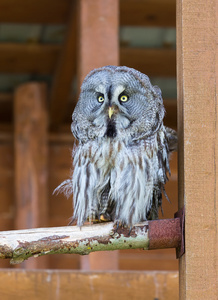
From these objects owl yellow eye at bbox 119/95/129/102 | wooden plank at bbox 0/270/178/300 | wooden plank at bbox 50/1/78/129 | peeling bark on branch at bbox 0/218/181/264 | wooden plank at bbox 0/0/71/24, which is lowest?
wooden plank at bbox 0/270/178/300

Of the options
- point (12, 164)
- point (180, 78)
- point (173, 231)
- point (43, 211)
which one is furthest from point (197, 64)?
point (12, 164)

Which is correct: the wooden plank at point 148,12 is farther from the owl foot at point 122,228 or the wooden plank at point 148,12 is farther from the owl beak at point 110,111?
the owl foot at point 122,228

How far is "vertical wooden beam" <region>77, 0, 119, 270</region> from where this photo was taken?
11.0 feet

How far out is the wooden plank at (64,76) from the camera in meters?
4.35

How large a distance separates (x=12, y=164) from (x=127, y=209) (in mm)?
2867

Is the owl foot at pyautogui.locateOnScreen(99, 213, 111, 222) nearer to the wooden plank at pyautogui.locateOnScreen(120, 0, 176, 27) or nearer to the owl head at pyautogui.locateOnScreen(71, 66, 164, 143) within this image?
the owl head at pyautogui.locateOnScreen(71, 66, 164, 143)

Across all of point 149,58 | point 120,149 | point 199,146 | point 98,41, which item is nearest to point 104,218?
point 120,149

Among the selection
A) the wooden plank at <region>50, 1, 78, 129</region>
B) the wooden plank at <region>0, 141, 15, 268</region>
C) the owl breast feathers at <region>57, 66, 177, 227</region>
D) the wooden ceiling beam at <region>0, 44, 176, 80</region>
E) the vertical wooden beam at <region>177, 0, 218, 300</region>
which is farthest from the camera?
the wooden plank at <region>0, 141, 15, 268</region>

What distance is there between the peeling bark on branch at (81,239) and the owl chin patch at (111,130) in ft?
1.38

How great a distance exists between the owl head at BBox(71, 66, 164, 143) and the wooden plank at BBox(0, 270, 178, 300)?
68cm

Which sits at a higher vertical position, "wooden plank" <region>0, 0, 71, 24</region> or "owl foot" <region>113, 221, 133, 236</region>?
"wooden plank" <region>0, 0, 71, 24</region>

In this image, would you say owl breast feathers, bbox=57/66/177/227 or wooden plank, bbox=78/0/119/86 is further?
wooden plank, bbox=78/0/119/86

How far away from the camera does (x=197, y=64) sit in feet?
6.58

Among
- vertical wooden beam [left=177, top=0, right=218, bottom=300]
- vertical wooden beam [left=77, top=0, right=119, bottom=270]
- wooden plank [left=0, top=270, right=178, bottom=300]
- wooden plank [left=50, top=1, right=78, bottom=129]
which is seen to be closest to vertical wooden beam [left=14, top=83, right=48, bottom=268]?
wooden plank [left=50, top=1, right=78, bottom=129]
